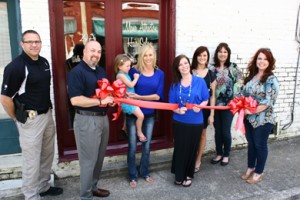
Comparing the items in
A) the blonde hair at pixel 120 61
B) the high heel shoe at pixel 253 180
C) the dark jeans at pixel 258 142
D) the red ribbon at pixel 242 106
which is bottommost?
the high heel shoe at pixel 253 180

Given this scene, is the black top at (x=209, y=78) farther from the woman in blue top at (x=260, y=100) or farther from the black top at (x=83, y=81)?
the black top at (x=83, y=81)

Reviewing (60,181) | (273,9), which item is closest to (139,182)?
(60,181)

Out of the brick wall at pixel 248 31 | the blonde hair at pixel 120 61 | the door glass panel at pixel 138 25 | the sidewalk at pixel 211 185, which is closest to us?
the blonde hair at pixel 120 61

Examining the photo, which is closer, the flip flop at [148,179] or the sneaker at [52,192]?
the sneaker at [52,192]

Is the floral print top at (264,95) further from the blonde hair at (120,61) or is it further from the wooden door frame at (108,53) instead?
the blonde hair at (120,61)

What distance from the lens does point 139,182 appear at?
4.11m

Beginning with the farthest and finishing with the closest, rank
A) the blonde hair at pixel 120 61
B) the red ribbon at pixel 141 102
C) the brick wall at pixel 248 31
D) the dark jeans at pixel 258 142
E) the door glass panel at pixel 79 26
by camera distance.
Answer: the brick wall at pixel 248 31, the door glass panel at pixel 79 26, the dark jeans at pixel 258 142, the blonde hair at pixel 120 61, the red ribbon at pixel 141 102

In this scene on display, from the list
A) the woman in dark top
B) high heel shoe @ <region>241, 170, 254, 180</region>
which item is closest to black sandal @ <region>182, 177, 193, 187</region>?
the woman in dark top

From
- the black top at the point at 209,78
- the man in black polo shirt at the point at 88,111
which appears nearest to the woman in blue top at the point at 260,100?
the black top at the point at 209,78

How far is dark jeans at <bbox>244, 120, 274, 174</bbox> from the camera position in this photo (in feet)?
12.7

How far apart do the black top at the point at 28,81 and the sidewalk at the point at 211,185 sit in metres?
1.30

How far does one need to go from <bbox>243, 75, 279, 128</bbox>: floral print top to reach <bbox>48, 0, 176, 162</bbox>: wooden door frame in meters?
1.30

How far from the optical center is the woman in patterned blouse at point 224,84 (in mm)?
4445

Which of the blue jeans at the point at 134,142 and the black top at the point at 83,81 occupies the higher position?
the black top at the point at 83,81
